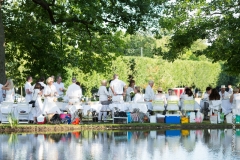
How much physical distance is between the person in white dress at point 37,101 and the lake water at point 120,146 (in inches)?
162

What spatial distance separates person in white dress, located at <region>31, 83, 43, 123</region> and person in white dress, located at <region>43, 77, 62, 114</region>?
1.62 ft

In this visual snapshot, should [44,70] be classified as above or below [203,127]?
above

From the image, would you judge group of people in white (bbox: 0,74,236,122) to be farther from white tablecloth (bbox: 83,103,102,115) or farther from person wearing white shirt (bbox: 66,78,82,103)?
white tablecloth (bbox: 83,103,102,115)

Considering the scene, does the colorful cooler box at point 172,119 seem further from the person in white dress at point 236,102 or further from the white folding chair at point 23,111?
the white folding chair at point 23,111

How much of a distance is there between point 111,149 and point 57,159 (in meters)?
2.55

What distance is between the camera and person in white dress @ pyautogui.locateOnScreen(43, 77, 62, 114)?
2525 cm

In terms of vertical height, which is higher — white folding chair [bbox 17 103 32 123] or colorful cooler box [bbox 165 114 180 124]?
white folding chair [bbox 17 103 32 123]

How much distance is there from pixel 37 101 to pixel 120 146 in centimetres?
967

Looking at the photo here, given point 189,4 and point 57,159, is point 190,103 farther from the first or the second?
point 57,159

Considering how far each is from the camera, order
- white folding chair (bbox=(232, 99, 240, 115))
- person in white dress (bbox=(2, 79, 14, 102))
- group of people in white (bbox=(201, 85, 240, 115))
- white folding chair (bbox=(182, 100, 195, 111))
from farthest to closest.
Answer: white folding chair (bbox=(182, 100, 195, 111)) < group of people in white (bbox=(201, 85, 240, 115)) < white folding chair (bbox=(232, 99, 240, 115)) < person in white dress (bbox=(2, 79, 14, 102))

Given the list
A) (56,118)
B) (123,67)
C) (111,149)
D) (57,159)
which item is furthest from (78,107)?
(123,67)

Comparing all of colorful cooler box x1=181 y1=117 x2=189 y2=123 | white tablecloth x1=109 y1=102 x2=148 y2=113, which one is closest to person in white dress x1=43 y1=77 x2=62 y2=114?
white tablecloth x1=109 y1=102 x2=148 y2=113

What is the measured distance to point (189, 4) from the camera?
38188 millimetres

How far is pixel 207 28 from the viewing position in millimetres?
36969
